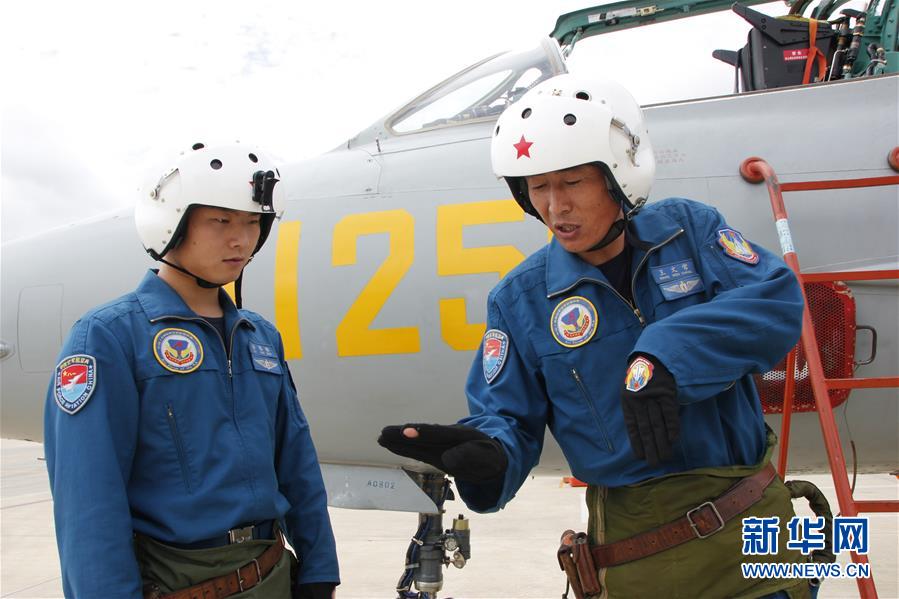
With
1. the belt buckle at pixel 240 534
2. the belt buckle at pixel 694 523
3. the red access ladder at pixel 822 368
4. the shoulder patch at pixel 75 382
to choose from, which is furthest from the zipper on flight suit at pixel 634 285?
the shoulder patch at pixel 75 382

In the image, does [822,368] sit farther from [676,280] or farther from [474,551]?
[474,551]

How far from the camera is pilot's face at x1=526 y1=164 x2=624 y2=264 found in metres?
2.07

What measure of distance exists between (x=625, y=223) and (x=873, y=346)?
5.59 ft

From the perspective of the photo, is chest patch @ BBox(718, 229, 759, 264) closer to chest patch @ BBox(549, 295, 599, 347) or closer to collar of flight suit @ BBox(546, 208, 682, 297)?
collar of flight suit @ BBox(546, 208, 682, 297)

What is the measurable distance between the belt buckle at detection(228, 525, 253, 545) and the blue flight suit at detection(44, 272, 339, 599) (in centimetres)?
2

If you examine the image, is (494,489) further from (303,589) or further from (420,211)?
(420,211)

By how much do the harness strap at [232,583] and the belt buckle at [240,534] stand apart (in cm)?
7

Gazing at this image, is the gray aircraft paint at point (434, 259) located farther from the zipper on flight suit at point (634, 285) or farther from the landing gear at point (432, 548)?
the zipper on flight suit at point (634, 285)

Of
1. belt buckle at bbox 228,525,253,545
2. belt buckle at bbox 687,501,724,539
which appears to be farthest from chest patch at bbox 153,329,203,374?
belt buckle at bbox 687,501,724,539

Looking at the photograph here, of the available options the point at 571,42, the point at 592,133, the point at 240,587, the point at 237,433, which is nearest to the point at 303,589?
the point at 240,587

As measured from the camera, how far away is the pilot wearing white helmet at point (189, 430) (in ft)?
6.10

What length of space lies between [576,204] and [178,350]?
119cm

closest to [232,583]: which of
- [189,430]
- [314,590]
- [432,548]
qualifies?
[314,590]

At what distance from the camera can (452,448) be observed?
1.82 m
